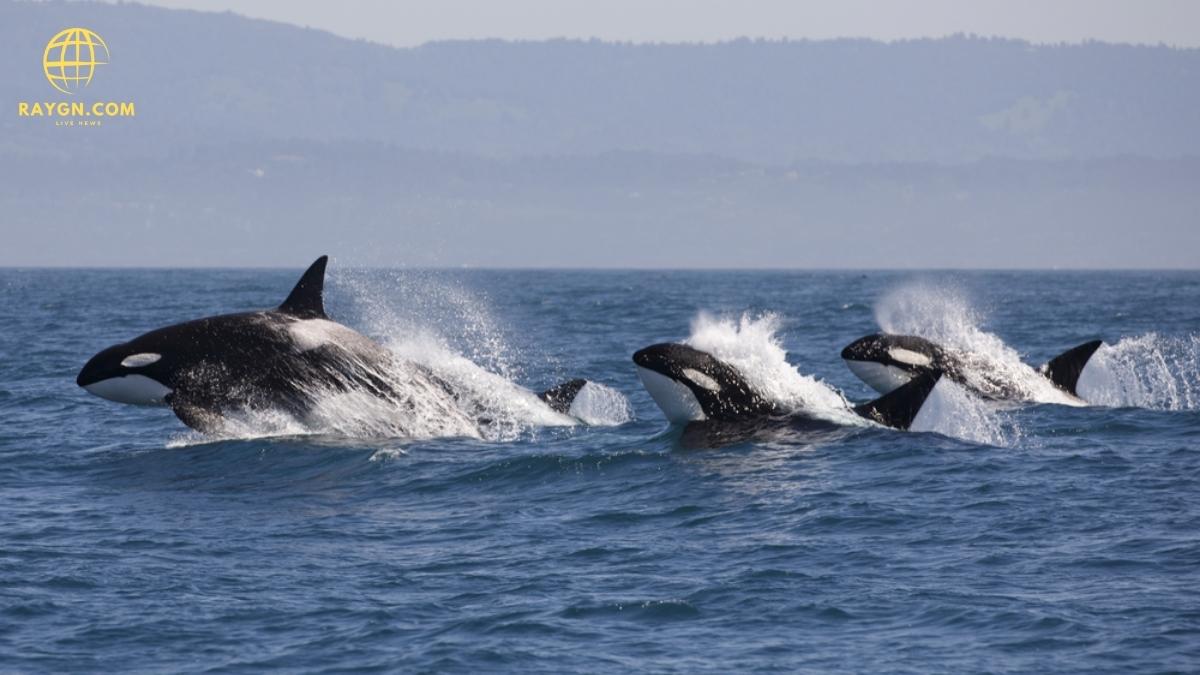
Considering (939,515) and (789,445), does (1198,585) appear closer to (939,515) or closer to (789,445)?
(939,515)

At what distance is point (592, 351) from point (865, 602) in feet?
95.6

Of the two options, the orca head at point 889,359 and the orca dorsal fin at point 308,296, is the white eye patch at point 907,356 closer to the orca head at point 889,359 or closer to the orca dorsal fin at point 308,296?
the orca head at point 889,359

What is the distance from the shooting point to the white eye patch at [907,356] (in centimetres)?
2477

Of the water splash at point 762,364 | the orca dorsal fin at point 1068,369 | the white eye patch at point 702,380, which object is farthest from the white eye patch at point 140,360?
the orca dorsal fin at point 1068,369

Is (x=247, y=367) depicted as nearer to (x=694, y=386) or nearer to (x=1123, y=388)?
(x=694, y=386)

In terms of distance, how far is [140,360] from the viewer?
68.7 feet

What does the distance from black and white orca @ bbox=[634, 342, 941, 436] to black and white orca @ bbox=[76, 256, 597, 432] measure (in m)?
3.61

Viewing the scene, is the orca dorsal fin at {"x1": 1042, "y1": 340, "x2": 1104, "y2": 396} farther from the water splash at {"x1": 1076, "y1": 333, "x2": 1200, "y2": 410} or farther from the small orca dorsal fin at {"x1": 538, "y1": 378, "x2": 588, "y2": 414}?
the small orca dorsal fin at {"x1": 538, "y1": 378, "x2": 588, "y2": 414}

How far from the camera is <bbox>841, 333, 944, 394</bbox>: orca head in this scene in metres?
24.8

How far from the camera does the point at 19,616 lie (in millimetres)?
12672

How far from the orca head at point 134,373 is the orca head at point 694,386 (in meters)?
6.32

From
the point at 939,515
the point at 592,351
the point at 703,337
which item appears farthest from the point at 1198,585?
the point at 592,351

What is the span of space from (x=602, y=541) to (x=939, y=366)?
1175 cm

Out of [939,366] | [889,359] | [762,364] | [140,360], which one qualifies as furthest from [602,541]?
[939,366]
